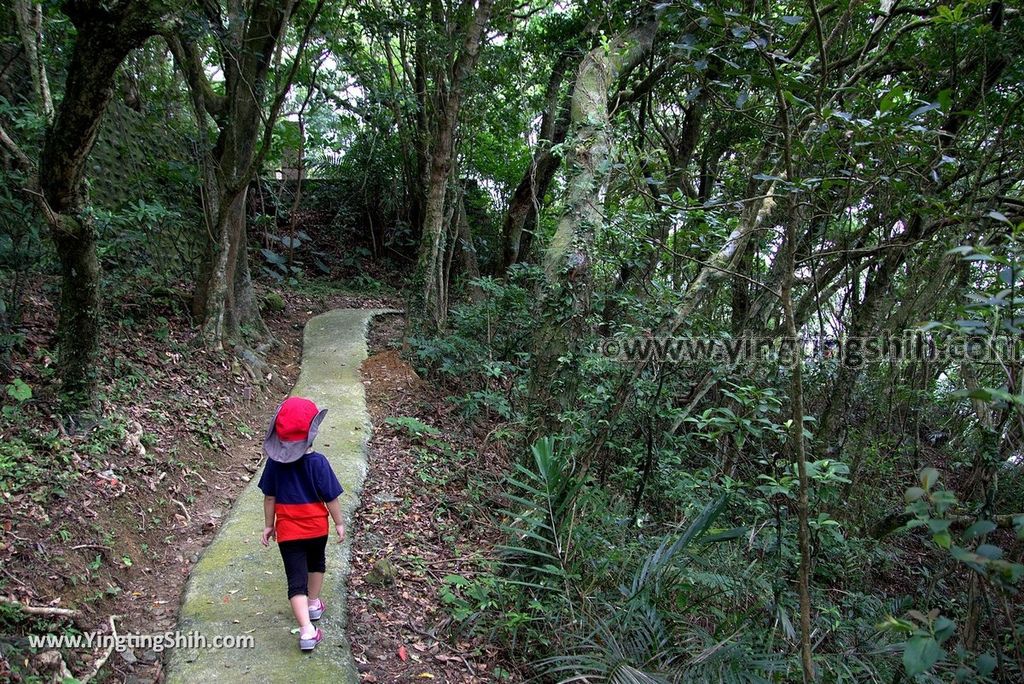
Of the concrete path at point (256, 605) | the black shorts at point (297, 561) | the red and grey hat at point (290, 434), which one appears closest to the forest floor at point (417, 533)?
the concrete path at point (256, 605)

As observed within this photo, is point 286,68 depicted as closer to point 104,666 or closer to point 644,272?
point 644,272

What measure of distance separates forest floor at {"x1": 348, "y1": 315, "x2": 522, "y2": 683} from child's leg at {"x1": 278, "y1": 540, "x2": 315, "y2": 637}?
0.41 meters

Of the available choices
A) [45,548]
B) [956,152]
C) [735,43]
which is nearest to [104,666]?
[45,548]

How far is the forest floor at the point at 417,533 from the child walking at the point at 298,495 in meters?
0.57

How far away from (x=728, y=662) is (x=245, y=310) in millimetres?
7709

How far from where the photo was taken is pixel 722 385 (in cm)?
651

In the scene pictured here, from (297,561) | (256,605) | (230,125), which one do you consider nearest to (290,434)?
(297,561)

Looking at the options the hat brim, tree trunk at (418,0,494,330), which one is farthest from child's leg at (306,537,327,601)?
tree trunk at (418,0,494,330)

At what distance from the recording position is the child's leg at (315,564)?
367 centimetres

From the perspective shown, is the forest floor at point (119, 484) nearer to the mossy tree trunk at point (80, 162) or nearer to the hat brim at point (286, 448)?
the mossy tree trunk at point (80, 162)

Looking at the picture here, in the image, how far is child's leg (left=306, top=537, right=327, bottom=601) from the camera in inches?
144

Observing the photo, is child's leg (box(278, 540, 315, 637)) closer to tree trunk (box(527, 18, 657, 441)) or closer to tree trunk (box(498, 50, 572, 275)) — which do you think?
tree trunk (box(527, 18, 657, 441))

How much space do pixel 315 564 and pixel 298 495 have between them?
1.59 ft

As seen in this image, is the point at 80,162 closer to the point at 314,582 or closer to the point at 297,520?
the point at 297,520
